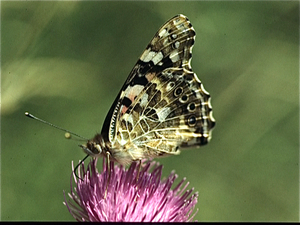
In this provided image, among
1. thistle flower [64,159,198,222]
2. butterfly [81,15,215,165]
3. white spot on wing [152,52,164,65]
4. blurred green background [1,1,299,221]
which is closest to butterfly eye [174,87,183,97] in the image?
butterfly [81,15,215,165]

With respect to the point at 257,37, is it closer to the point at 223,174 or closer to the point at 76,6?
the point at 223,174

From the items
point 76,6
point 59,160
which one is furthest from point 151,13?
point 59,160

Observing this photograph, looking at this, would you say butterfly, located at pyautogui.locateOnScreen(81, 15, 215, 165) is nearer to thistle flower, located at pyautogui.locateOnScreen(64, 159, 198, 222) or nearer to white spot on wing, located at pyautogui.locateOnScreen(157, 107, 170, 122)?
white spot on wing, located at pyautogui.locateOnScreen(157, 107, 170, 122)

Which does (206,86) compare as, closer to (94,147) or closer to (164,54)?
(164,54)

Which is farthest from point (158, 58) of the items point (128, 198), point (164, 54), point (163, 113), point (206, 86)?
point (206, 86)

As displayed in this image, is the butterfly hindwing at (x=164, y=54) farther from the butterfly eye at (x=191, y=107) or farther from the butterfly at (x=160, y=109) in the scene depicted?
the butterfly eye at (x=191, y=107)

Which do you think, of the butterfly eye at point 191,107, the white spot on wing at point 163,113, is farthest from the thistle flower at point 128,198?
the butterfly eye at point 191,107
